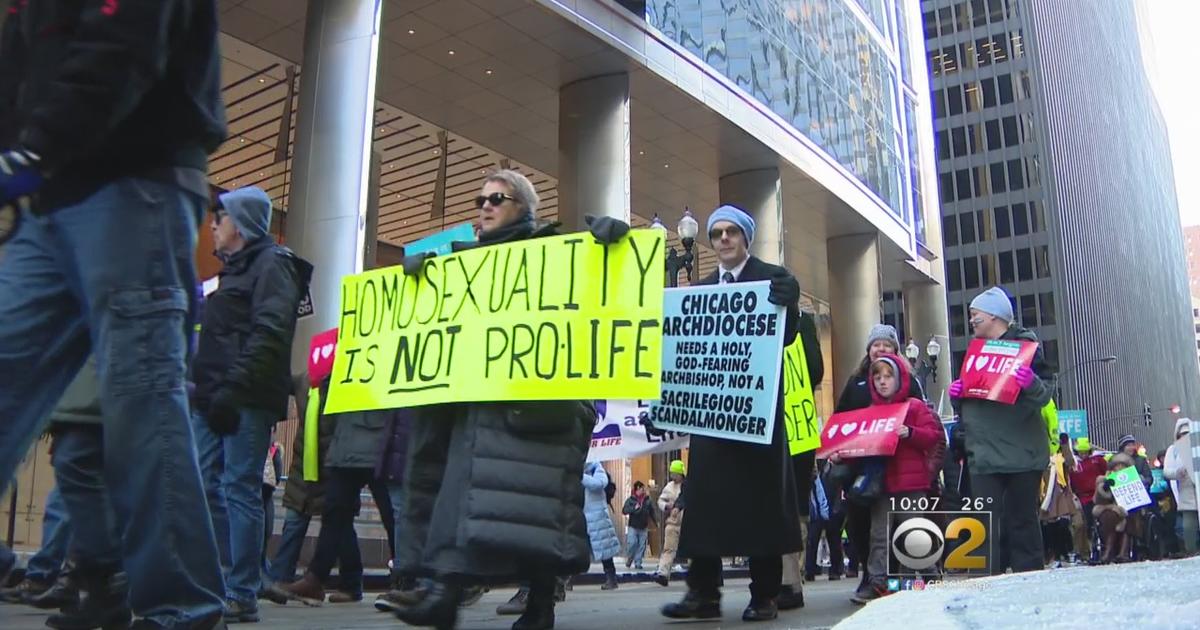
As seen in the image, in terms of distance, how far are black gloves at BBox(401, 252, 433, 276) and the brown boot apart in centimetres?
270

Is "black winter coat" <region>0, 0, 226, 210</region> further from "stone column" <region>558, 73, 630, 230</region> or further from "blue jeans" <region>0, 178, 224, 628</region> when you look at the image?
"stone column" <region>558, 73, 630, 230</region>

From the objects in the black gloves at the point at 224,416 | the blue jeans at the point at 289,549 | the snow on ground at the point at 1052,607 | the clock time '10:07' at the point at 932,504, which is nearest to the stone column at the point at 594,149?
the blue jeans at the point at 289,549

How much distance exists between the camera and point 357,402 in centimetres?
515

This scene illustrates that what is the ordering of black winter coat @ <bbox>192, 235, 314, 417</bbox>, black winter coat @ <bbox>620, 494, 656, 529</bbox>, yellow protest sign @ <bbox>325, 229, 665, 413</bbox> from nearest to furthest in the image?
1. yellow protest sign @ <bbox>325, 229, 665, 413</bbox>
2. black winter coat @ <bbox>192, 235, 314, 417</bbox>
3. black winter coat @ <bbox>620, 494, 656, 529</bbox>

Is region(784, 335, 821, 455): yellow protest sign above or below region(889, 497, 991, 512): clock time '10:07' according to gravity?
above

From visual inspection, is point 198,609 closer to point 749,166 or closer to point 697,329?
point 697,329

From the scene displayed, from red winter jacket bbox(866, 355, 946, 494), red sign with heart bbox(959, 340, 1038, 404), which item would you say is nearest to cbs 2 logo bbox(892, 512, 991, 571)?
red winter jacket bbox(866, 355, 946, 494)

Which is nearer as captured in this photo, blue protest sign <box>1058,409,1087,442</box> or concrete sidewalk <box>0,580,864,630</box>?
concrete sidewalk <box>0,580,864,630</box>

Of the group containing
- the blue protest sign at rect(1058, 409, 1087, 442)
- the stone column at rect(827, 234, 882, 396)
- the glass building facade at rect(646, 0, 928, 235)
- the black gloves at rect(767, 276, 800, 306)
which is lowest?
the black gloves at rect(767, 276, 800, 306)

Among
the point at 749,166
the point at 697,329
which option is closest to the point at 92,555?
the point at 697,329

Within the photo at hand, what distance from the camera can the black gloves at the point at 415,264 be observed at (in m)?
5.01

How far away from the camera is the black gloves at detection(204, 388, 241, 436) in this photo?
4.06 metres

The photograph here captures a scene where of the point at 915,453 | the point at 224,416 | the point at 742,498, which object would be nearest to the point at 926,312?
the point at 915,453

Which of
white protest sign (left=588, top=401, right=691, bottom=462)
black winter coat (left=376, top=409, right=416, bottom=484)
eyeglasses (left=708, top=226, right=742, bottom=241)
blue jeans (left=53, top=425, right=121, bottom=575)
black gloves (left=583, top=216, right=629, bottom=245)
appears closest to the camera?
blue jeans (left=53, top=425, right=121, bottom=575)
